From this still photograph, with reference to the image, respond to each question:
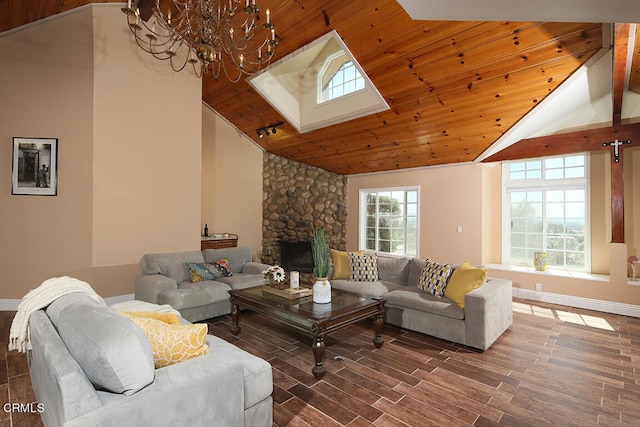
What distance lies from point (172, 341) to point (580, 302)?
5311 millimetres

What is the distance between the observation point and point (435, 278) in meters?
3.68

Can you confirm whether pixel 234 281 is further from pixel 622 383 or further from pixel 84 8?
pixel 84 8

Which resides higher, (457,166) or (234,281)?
(457,166)

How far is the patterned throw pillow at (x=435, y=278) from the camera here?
3.61 meters

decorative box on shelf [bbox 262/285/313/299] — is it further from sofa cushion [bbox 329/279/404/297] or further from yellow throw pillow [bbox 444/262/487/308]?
yellow throw pillow [bbox 444/262/487/308]

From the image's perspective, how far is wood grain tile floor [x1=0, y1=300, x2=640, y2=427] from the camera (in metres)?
2.18

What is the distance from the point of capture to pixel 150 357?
1.45 metres

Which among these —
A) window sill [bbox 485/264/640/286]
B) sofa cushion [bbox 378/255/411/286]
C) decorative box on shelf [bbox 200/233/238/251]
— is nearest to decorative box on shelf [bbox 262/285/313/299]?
sofa cushion [bbox 378/255/411/286]

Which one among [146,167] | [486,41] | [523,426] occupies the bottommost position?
[523,426]

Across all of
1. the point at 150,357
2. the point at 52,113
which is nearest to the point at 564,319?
the point at 150,357

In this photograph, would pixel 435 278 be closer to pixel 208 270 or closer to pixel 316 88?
pixel 208 270

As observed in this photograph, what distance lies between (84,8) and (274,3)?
8.85 feet

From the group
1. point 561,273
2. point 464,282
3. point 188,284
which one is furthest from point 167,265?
point 561,273

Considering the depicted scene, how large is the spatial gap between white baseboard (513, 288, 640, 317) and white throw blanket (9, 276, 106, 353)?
5539 mm
